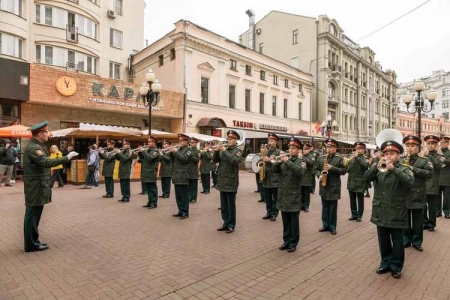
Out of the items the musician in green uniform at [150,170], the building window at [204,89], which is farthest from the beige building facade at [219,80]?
the musician in green uniform at [150,170]

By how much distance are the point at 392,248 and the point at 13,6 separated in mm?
24921

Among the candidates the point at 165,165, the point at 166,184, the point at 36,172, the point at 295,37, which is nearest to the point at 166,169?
→ the point at 165,165

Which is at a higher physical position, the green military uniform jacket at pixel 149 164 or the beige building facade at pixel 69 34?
the beige building facade at pixel 69 34

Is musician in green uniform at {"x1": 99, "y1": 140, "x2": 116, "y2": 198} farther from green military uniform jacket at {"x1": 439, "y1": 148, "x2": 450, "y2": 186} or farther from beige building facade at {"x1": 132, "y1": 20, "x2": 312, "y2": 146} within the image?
beige building facade at {"x1": 132, "y1": 20, "x2": 312, "y2": 146}

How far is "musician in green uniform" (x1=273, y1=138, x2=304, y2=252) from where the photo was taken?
5.64 m

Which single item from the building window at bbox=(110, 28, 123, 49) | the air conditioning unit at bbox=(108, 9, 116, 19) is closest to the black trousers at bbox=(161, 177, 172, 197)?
the building window at bbox=(110, 28, 123, 49)

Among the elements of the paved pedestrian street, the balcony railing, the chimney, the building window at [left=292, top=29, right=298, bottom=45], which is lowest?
the paved pedestrian street

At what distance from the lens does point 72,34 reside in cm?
2333

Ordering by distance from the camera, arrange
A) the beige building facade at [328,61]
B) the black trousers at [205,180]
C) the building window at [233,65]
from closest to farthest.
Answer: the black trousers at [205,180], the building window at [233,65], the beige building facade at [328,61]

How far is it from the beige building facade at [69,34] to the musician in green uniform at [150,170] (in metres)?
15.6

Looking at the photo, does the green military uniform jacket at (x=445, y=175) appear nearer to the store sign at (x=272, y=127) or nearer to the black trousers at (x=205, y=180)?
the black trousers at (x=205, y=180)

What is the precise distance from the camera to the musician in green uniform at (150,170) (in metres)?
9.52

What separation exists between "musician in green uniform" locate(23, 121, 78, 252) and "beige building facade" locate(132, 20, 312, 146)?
59.0 feet

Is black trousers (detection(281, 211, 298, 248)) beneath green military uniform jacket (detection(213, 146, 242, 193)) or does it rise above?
beneath
